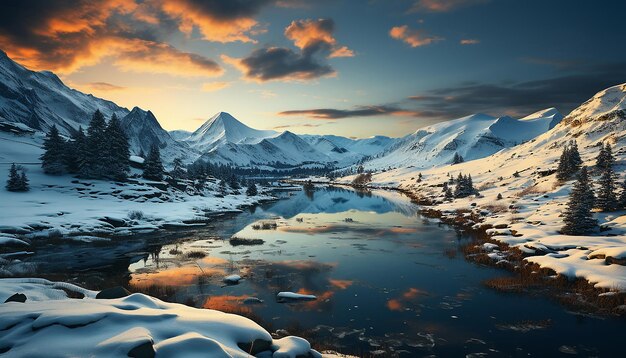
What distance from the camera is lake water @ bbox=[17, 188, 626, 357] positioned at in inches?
733

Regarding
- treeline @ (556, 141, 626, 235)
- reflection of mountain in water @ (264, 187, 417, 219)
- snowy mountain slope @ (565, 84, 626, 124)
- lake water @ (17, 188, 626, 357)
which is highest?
Result: snowy mountain slope @ (565, 84, 626, 124)

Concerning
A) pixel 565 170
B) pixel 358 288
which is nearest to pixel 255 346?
pixel 358 288

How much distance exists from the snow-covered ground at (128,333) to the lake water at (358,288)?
6393 millimetres

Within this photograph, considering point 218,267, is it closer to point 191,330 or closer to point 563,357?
point 191,330

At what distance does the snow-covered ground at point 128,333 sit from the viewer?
997 centimetres

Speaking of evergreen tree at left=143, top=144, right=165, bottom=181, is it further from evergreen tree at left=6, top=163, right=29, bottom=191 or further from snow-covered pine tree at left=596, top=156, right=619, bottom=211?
snow-covered pine tree at left=596, top=156, right=619, bottom=211

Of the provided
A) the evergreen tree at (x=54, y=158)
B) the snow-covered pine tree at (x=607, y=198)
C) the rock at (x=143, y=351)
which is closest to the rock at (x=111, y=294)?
the rock at (x=143, y=351)

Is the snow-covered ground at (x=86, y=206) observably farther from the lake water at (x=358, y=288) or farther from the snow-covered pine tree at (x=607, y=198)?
the snow-covered pine tree at (x=607, y=198)

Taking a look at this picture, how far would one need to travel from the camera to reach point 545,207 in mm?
54969

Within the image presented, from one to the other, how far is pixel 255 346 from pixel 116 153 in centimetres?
7969

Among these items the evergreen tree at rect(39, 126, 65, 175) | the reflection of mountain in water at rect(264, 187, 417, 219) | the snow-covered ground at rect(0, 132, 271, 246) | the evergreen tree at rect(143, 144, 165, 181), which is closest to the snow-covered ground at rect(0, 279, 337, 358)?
the snow-covered ground at rect(0, 132, 271, 246)

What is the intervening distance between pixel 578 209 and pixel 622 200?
40.5 ft

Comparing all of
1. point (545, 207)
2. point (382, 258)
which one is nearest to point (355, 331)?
point (382, 258)

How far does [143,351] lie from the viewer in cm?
1002
